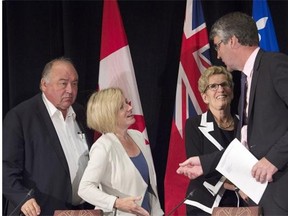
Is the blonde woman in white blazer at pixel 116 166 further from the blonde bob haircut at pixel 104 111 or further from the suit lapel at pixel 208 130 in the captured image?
the suit lapel at pixel 208 130

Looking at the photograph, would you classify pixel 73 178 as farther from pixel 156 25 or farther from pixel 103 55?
pixel 156 25

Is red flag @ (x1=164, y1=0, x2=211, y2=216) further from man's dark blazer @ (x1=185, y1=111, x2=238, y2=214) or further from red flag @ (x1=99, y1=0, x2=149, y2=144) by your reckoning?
man's dark blazer @ (x1=185, y1=111, x2=238, y2=214)

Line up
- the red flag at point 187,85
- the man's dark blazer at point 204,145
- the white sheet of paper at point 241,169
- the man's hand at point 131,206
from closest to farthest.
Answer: the white sheet of paper at point 241,169, the man's hand at point 131,206, the man's dark blazer at point 204,145, the red flag at point 187,85

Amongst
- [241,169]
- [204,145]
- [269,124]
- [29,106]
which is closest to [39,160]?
[29,106]

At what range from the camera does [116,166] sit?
3.39m

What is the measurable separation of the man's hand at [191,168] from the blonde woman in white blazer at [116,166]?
0.25 m

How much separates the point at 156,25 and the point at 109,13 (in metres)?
0.41

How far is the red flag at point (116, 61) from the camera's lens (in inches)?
170

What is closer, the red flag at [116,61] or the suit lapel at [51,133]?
the suit lapel at [51,133]

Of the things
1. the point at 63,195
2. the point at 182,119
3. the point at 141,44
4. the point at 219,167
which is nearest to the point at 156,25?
the point at 141,44

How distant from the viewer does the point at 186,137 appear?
12.3ft

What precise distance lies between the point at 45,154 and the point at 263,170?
4.66ft

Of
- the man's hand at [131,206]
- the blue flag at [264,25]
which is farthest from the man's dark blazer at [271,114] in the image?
the blue flag at [264,25]

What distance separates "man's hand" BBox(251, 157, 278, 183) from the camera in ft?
8.94
